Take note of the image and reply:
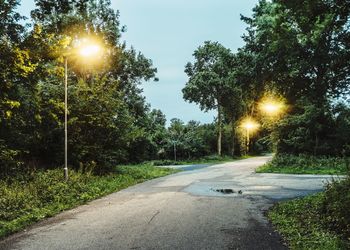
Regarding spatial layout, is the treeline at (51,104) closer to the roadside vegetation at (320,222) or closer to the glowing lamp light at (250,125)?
the roadside vegetation at (320,222)

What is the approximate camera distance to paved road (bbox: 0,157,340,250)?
7.82m

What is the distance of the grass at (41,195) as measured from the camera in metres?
11.0

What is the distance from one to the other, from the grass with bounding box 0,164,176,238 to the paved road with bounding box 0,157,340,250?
624 mm

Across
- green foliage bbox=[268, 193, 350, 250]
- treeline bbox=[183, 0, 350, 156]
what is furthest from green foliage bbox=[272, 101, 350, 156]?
green foliage bbox=[268, 193, 350, 250]

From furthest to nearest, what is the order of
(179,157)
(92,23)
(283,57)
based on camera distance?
(179,157)
(92,23)
(283,57)

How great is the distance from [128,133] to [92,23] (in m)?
21.4

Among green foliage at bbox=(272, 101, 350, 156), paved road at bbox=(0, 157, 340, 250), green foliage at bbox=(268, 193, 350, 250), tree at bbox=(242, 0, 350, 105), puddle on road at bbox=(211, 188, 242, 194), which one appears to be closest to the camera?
green foliage at bbox=(268, 193, 350, 250)

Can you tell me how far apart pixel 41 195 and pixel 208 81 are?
147ft

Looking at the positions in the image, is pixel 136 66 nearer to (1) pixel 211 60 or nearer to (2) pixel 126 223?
(1) pixel 211 60

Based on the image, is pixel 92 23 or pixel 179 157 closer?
pixel 92 23

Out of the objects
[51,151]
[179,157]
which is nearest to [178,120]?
[179,157]

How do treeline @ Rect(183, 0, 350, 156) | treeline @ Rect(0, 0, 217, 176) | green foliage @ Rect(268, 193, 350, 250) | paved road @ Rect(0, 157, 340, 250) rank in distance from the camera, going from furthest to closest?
treeline @ Rect(183, 0, 350, 156) → treeline @ Rect(0, 0, 217, 176) → paved road @ Rect(0, 157, 340, 250) → green foliage @ Rect(268, 193, 350, 250)

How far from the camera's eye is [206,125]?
65500 millimetres

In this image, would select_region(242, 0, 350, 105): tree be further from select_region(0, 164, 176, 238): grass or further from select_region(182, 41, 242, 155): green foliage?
select_region(182, 41, 242, 155): green foliage
